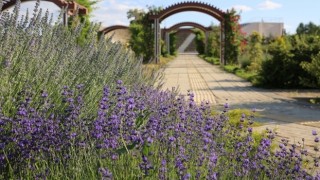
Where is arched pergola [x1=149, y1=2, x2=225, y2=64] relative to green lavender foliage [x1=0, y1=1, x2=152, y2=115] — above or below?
above

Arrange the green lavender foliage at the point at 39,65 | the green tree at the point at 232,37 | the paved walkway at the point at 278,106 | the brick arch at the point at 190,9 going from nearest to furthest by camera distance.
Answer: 1. the green lavender foliage at the point at 39,65
2. the paved walkway at the point at 278,106
3. the brick arch at the point at 190,9
4. the green tree at the point at 232,37

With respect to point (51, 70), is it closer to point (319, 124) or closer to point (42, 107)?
point (42, 107)

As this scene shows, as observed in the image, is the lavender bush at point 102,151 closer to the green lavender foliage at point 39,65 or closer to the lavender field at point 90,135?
the lavender field at point 90,135

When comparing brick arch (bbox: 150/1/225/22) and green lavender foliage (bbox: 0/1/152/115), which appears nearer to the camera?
green lavender foliage (bbox: 0/1/152/115)

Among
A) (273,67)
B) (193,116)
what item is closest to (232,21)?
(273,67)

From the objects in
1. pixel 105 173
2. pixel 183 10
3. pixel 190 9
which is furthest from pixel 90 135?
pixel 183 10

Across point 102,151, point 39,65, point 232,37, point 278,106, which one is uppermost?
point 232,37

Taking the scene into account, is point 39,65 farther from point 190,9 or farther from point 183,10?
point 183,10

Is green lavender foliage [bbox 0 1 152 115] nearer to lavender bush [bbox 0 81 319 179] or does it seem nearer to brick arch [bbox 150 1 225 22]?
lavender bush [bbox 0 81 319 179]

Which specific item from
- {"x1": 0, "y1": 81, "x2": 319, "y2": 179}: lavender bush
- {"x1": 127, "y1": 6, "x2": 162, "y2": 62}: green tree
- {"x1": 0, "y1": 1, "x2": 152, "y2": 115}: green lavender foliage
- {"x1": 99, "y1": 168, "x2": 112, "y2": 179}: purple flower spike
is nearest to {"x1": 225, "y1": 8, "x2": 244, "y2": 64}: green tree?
{"x1": 127, "y1": 6, "x2": 162, "y2": 62}: green tree

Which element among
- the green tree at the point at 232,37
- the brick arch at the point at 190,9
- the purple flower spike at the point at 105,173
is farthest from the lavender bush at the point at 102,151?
the green tree at the point at 232,37

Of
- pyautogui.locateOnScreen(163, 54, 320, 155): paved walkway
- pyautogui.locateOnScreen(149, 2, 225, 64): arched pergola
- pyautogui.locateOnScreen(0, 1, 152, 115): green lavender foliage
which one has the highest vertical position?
pyautogui.locateOnScreen(149, 2, 225, 64): arched pergola

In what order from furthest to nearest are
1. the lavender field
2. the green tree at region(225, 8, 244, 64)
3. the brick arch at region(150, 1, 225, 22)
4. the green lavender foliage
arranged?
the green tree at region(225, 8, 244, 64) → the brick arch at region(150, 1, 225, 22) → the green lavender foliage → the lavender field

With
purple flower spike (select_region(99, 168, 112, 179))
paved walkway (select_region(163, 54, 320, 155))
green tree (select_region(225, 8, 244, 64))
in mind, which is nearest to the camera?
purple flower spike (select_region(99, 168, 112, 179))
